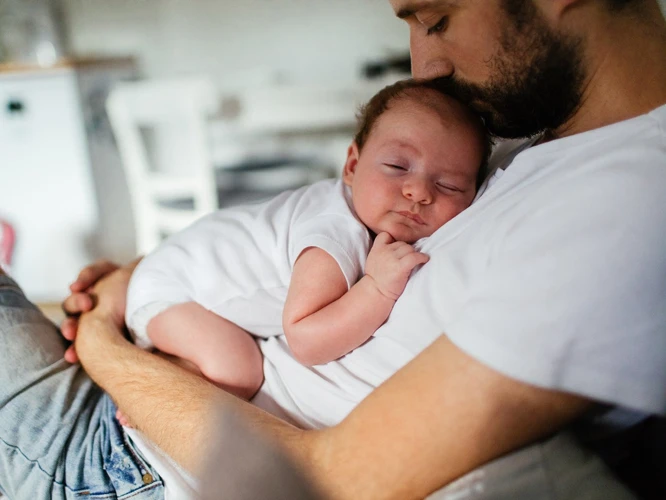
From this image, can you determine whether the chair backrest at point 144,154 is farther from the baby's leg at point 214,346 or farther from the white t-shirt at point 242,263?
the baby's leg at point 214,346

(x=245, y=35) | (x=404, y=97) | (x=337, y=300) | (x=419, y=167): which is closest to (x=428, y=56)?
(x=404, y=97)

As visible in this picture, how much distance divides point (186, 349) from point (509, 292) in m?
0.58

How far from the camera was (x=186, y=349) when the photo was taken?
0.88 m

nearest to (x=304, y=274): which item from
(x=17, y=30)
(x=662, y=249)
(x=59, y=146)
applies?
(x=662, y=249)

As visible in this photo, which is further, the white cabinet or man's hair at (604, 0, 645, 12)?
the white cabinet

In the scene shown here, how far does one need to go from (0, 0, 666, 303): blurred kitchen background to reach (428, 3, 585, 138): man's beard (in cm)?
178

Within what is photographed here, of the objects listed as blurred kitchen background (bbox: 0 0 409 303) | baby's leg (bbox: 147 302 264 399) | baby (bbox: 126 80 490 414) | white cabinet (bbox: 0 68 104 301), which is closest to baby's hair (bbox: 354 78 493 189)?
baby (bbox: 126 80 490 414)

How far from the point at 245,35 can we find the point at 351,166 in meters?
3.32

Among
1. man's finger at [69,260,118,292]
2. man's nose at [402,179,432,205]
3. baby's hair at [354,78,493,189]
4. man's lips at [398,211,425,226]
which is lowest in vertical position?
man's finger at [69,260,118,292]

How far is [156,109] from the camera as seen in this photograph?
238cm

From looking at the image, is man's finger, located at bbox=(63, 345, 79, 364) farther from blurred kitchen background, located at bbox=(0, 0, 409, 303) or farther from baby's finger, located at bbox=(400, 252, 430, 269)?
blurred kitchen background, located at bbox=(0, 0, 409, 303)

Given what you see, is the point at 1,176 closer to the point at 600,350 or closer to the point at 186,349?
the point at 186,349

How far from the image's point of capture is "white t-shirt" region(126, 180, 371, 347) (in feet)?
2.83

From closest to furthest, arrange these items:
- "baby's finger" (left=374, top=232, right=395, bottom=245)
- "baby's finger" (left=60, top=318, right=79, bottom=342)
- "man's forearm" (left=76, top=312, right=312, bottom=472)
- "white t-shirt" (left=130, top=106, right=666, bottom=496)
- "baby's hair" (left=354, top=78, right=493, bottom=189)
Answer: "white t-shirt" (left=130, top=106, right=666, bottom=496) → "man's forearm" (left=76, top=312, right=312, bottom=472) → "baby's finger" (left=374, top=232, right=395, bottom=245) → "baby's hair" (left=354, top=78, right=493, bottom=189) → "baby's finger" (left=60, top=318, right=79, bottom=342)
